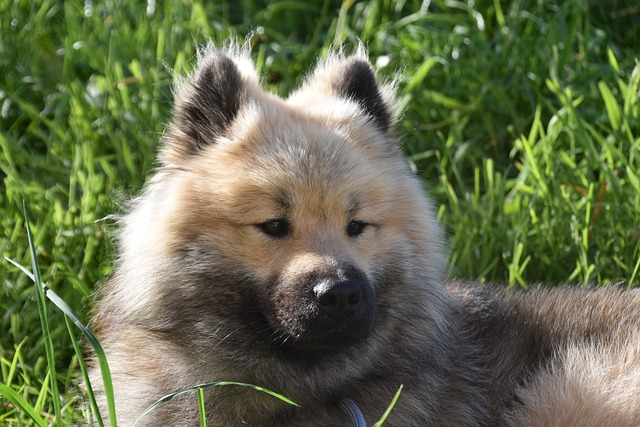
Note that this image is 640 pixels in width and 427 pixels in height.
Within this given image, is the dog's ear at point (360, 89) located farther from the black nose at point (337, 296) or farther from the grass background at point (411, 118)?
the grass background at point (411, 118)

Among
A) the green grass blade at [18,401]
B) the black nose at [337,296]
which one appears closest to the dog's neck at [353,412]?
the black nose at [337,296]

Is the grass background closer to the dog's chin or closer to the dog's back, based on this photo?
the dog's back

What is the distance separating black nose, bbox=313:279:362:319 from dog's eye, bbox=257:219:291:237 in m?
0.27

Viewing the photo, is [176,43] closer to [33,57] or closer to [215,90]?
[33,57]

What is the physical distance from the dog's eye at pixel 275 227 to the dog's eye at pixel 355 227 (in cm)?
23

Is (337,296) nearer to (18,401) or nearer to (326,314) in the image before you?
(326,314)

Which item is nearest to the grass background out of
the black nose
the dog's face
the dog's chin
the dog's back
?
the dog's back

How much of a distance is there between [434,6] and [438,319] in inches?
120

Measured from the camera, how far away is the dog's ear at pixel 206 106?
3.34 meters

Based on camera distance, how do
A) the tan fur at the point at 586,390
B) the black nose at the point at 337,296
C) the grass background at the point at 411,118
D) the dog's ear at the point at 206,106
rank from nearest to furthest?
1. the black nose at the point at 337,296
2. the tan fur at the point at 586,390
3. the dog's ear at the point at 206,106
4. the grass background at the point at 411,118

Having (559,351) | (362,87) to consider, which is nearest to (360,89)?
(362,87)

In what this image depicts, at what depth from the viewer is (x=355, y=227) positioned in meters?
3.19

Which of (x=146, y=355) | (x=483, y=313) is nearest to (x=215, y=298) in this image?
(x=146, y=355)

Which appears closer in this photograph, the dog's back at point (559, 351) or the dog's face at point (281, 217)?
A: the dog's face at point (281, 217)
